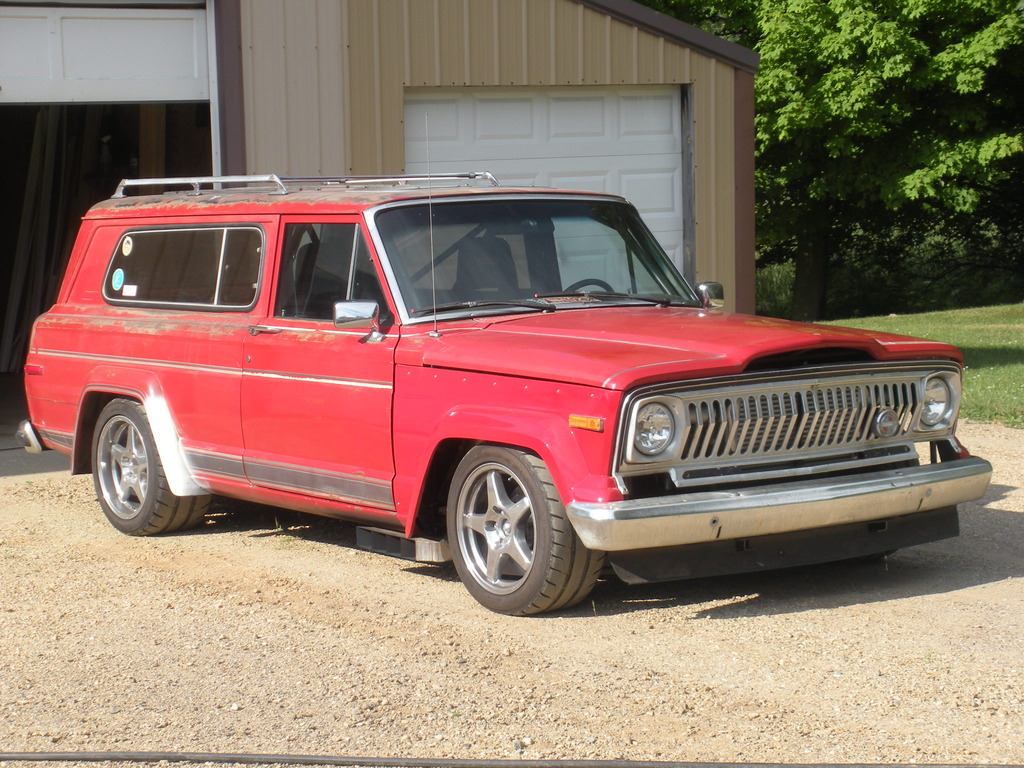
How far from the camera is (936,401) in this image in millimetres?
6066

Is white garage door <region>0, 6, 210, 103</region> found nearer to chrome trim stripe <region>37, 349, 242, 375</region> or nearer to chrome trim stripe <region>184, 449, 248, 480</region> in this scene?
chrome trim stripe <region>37, 349, 242, 375</region>

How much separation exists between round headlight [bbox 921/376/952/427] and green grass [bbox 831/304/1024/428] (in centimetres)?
505

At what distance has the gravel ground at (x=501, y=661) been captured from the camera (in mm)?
4203

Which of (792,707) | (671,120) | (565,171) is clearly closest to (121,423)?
(792,707)

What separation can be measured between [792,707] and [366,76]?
8.74 m

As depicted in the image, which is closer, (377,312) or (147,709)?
(147,709)

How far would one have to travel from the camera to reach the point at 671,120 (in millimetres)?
13188

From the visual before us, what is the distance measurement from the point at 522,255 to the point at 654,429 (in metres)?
1.61

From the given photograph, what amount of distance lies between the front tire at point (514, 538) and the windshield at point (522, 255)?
0.89 metres

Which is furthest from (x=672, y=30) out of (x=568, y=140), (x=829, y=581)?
(x=829, y=581)

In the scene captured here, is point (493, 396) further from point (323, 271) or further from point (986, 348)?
point (986, 348)

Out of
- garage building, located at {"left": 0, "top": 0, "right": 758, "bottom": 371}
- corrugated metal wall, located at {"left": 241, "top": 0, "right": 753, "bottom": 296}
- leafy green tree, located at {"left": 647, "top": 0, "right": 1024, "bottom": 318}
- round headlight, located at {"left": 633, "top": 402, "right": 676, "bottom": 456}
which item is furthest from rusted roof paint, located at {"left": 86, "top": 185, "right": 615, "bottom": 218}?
leafy green tree, located at {"left": 647, "top": 0, "right": 1024, "bottom": 318}

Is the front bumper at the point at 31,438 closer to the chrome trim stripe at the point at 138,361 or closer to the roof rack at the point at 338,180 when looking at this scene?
the chrome trim stripe at the point at 138,361

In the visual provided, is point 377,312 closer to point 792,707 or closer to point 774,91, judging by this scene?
point 792,707
